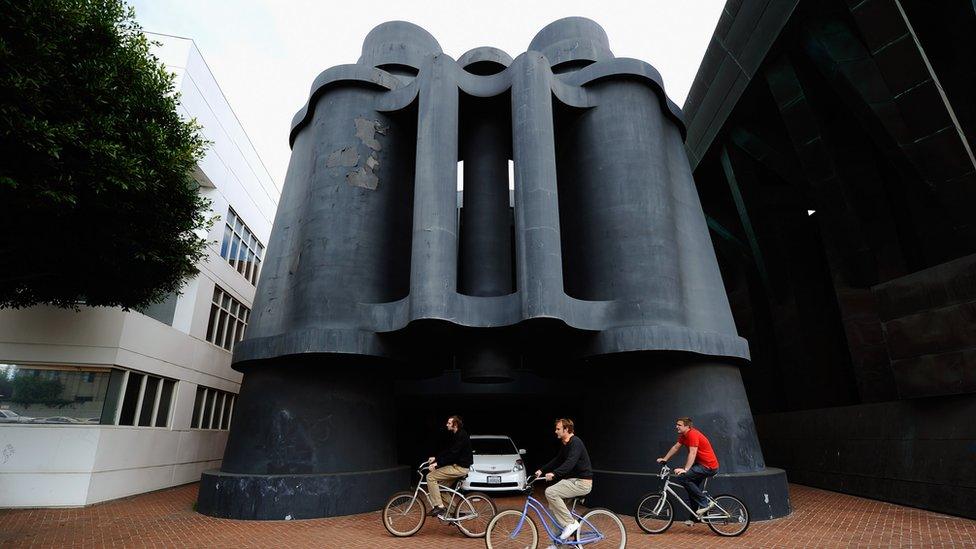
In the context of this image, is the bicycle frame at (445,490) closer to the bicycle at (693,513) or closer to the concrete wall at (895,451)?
the bicycle at (693,513)

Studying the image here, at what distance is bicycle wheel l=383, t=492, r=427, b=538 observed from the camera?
30.8ft

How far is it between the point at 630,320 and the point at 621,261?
1.60 m

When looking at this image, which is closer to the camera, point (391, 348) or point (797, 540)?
point (797, 540)

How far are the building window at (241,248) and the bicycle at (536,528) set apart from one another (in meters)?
18.1

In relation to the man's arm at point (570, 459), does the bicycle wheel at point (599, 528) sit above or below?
below

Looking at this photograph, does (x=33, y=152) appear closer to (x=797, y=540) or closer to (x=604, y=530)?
(x=604, y=530)

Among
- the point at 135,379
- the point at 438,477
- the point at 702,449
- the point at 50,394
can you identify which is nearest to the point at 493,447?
the point at 438,477

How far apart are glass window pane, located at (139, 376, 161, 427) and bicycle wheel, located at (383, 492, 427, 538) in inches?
407

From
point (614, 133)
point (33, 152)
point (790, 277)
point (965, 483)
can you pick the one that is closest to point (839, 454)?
point (965, 483)

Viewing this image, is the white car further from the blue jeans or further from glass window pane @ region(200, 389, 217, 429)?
glass window pane @ region(200, 389, 217, 429)

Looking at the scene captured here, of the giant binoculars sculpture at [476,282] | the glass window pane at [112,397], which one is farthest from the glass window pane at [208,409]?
the giant binoculars sculpture at [476,282]

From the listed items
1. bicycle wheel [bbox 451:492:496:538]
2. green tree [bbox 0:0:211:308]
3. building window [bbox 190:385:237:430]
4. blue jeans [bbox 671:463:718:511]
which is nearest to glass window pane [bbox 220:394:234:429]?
building window [bbox 190:385:237:430]

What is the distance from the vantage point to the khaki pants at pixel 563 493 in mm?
7277

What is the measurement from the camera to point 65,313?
13.9 meters
